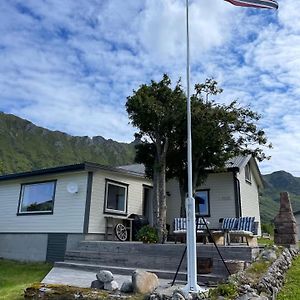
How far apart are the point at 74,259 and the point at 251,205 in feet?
30.8

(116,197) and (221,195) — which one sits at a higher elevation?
(221,195)

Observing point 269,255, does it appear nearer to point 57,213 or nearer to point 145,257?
point 145,257

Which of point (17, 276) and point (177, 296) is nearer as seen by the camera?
point (177, 296)

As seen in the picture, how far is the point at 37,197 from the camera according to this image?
41.6 feet

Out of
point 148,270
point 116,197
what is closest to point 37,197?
point 116,197

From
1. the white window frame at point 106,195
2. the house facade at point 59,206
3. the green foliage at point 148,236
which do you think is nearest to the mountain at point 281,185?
the white window frame at point 106,195

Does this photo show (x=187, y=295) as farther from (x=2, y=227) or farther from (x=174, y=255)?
(x=2, y=227)

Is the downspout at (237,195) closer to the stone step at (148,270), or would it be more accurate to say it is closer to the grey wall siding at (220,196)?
the grey wall siding at (220,196)

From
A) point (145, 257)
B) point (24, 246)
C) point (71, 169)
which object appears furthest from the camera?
point (24, 246)

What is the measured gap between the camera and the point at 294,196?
94.1 metres

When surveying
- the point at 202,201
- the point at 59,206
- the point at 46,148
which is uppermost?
the point at 46,148

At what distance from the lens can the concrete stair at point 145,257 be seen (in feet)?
24.4

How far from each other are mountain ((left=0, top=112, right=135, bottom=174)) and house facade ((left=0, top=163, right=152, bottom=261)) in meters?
60.8

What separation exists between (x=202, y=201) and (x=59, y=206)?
603cm
